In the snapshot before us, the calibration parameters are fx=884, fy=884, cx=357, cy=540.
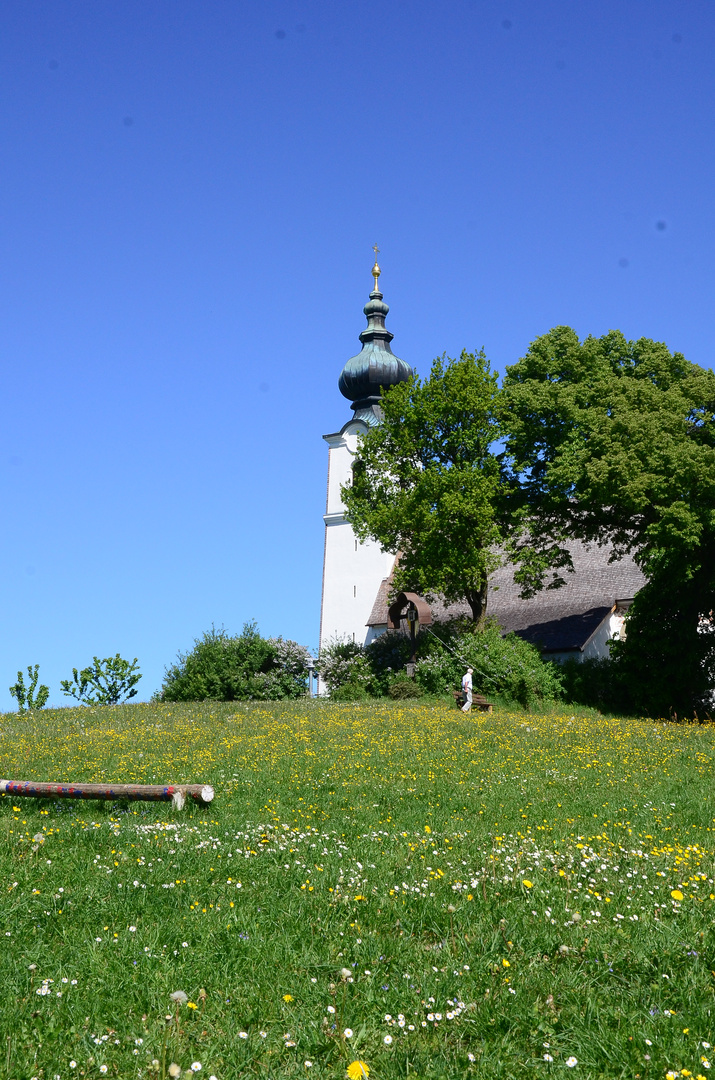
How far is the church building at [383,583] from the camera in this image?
3897 centimetres

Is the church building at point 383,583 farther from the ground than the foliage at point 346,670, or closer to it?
farther from the ground

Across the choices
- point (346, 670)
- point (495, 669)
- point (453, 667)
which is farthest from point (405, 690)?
point (346, 670)

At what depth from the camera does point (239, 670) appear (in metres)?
42.2

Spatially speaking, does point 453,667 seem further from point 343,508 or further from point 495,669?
point 343,508

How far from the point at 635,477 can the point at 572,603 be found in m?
12.0

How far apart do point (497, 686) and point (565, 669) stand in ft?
11.2

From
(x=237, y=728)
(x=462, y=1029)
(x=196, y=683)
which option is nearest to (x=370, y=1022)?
(x=462, y=1029)

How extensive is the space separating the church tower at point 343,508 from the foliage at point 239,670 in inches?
182

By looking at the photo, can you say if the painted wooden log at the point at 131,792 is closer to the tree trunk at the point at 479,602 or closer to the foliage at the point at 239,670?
the tree trunk at the point at 479,602

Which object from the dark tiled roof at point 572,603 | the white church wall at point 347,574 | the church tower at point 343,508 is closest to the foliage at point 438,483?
the dark tiled roof at point 572,603

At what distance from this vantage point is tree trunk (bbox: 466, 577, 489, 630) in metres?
35.9

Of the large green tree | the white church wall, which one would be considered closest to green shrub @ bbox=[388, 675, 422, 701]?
the large green tree

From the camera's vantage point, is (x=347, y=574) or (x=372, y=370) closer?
(x=347, y=574)

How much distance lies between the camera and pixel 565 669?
34094 mm
